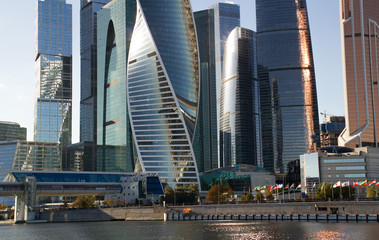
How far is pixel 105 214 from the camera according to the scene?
155750mm

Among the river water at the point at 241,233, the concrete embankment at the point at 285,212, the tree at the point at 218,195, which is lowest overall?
the river water at the point at 241,233

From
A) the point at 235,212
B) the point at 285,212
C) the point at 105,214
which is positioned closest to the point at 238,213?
the point at 235,212

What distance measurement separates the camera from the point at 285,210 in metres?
121

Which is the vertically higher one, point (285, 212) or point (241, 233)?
point (285, 212)

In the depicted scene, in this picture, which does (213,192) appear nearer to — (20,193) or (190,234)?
(20,193)

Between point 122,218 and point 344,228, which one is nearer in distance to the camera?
point 344,228

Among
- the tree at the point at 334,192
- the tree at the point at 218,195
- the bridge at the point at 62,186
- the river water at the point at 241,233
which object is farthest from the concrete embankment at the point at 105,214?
the tree at the point at 334,192

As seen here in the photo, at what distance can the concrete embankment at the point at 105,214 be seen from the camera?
144 metres

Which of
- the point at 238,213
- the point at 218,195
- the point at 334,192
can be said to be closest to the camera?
the point at 238,213

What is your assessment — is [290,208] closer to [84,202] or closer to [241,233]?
[241,233]

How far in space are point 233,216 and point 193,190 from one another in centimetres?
7127

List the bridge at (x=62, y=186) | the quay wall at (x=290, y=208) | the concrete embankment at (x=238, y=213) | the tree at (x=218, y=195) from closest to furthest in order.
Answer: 1. the quay wall at (x=290, y=208)
2. the concrete embankment at (x=238, y=213)
3. the bridge at (x=62, y=186)
4. the tree at (x=218, y=195)

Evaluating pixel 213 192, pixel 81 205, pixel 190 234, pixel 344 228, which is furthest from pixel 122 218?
pixel 344 228

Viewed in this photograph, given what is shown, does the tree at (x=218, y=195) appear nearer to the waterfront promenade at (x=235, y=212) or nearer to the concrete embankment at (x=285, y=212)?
the waterfront promenade at (x=235, y=212)
